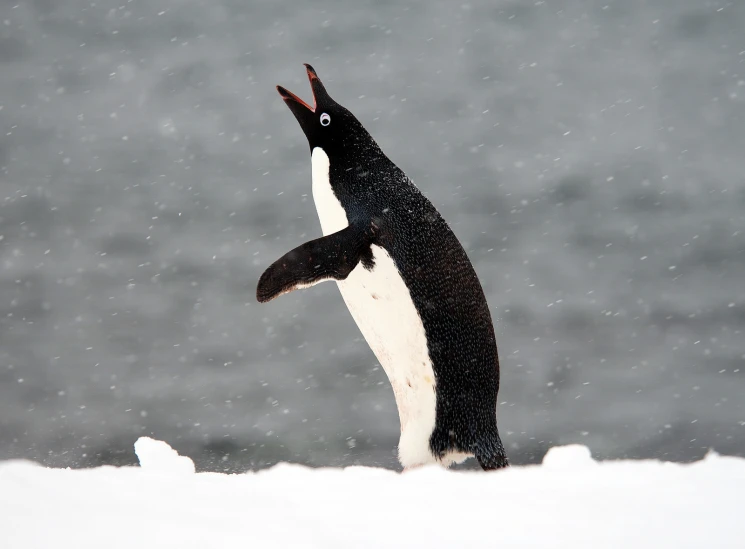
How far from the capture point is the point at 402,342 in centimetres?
170

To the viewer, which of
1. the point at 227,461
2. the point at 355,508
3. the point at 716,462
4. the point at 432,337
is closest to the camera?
the point at 355,508

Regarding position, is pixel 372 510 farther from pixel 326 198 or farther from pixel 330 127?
pixel 330 127

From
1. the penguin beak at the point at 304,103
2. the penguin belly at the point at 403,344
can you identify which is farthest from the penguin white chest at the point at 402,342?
the penguin beak at the point at 304,103

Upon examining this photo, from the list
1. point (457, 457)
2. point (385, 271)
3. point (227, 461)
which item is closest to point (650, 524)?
point (457, 457)

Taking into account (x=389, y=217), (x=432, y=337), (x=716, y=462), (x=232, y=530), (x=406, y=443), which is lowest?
(x=232, y=530)

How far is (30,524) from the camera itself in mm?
870

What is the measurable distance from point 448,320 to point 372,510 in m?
0.69

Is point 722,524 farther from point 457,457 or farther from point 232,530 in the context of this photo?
point 457,457

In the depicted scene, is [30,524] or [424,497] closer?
[30,524]

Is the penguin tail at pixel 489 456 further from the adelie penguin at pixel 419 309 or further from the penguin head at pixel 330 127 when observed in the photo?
the penguin head at pixel 330 127

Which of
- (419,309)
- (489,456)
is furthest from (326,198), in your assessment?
(489,456)

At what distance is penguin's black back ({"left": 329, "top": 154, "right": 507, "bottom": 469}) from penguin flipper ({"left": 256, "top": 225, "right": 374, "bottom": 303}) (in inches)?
2.6

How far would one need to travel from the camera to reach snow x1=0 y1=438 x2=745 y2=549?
0.89 meters

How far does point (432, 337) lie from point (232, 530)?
2.78 ft
